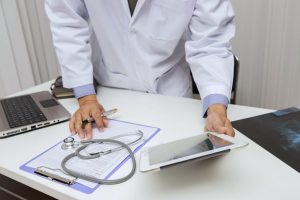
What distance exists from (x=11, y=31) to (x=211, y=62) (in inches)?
67.3

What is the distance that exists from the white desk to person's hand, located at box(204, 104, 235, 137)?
0.12ft

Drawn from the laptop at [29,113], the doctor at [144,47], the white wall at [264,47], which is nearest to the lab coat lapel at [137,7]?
the doctor at [144,47]

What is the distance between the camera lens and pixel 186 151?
1.97 feet

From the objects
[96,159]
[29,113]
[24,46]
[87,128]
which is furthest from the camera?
[24,46]

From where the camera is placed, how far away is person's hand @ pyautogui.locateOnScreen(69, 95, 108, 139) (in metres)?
0.85

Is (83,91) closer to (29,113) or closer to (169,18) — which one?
(29,113)

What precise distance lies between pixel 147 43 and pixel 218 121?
0.42 m

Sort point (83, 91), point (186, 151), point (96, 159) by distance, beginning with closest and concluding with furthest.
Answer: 1. point (186, 151)
2. point (96, 159)
3. point (83, 91)

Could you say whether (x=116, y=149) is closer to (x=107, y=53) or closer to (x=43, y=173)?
(x=43, y=173)

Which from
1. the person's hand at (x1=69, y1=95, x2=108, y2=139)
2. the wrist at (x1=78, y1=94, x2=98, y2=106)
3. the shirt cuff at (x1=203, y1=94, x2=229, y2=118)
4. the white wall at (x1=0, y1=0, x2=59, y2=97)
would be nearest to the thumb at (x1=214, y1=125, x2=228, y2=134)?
the shirt cuff at (x1=203, y1=94, x2=229, y2=118)

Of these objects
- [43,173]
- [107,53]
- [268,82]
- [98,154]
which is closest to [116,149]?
[98,154]

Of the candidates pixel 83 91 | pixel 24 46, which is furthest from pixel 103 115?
pixel 24 46

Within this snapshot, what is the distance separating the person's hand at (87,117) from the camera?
0.85m

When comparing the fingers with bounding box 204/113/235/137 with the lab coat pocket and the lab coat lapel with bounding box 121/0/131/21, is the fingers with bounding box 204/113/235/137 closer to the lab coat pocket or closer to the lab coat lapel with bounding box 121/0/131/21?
the lab coat pocket
